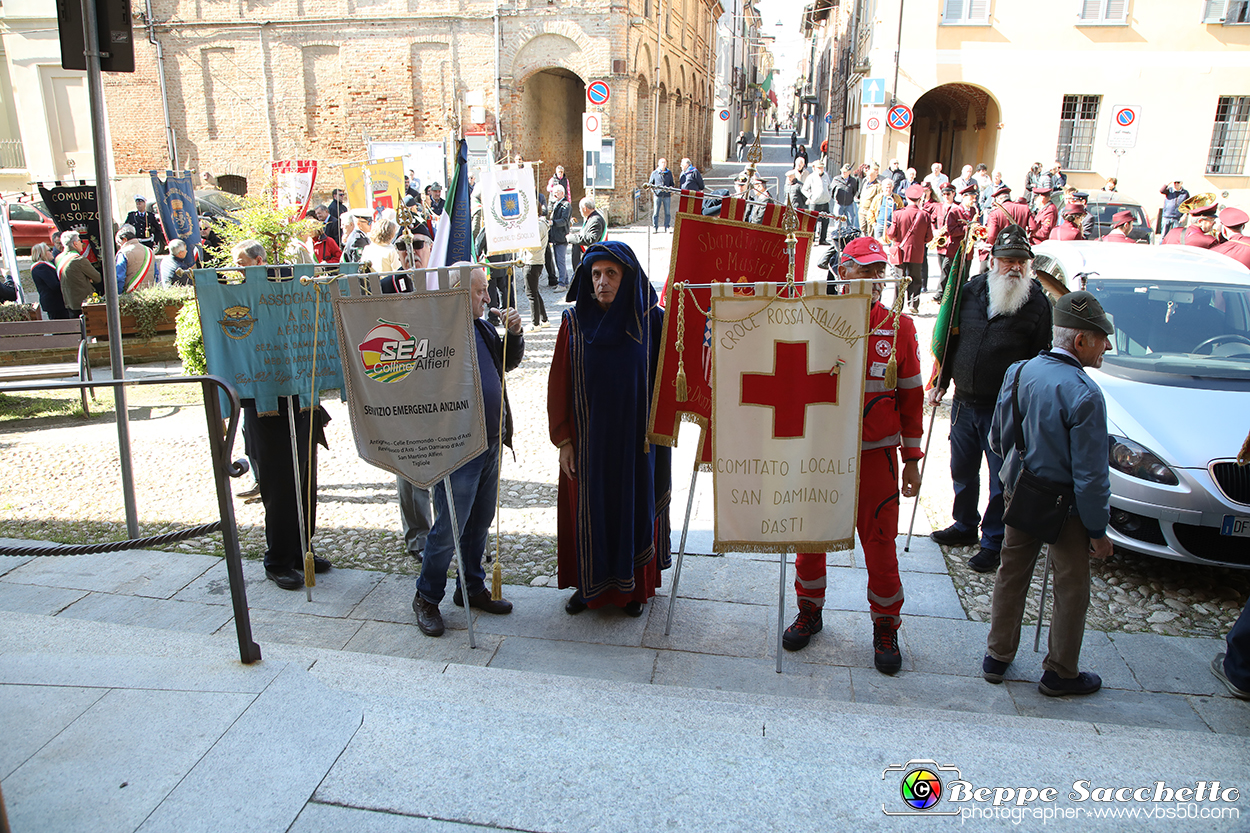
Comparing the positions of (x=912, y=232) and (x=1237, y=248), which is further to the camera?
(x=912, y=232)

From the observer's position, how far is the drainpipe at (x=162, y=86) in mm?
25078

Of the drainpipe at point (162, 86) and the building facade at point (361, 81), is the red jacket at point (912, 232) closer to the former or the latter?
the building facade at point (361, 81)

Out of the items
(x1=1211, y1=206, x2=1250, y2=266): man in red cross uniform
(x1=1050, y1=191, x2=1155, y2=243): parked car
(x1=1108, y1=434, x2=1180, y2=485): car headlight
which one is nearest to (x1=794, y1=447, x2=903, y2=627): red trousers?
(x1=1108, y1=434, x2=1180, y2=485): car headlight

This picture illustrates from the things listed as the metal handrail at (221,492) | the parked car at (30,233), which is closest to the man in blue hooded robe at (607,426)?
A: the metal handrail at (221,492)

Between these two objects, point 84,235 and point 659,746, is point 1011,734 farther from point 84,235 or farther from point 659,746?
point 84,235

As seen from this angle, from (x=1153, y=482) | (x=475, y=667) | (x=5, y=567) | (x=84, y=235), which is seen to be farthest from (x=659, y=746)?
(x=84, y=235)

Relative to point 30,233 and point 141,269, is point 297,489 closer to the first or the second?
point 141,269

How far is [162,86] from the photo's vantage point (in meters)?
25.7

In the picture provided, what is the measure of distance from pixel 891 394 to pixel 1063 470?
0.81 meters

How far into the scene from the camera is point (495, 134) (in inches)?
942

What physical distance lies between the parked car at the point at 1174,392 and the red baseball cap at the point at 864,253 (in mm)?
1988

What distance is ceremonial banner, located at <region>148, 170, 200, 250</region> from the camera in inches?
482

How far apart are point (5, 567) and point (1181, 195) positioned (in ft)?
82.2

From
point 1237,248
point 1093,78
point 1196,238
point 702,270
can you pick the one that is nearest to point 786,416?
point 702,270
